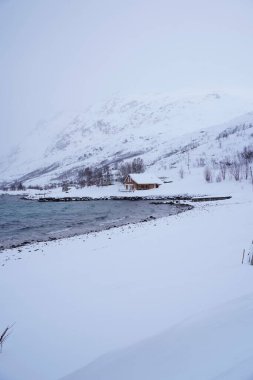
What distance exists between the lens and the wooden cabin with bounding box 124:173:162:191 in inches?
3743

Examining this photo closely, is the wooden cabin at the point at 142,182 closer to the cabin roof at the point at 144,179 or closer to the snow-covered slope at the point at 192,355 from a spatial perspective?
the cabin roof at the point at 144,179

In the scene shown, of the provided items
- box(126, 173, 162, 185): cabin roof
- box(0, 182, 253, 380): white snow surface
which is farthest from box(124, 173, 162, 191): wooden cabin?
box(0, 182, 253, 380): white snow surface

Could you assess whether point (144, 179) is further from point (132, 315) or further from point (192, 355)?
point (192, 355)

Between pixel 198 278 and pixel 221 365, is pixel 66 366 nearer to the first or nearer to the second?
pixel 221 365

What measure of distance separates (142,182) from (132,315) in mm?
86721

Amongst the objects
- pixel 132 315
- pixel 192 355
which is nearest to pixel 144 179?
pixel 132 315

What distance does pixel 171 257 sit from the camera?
47.2 feet

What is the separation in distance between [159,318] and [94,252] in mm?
9802

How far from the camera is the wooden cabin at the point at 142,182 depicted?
3743 inches

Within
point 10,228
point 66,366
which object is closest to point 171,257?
point 66,366

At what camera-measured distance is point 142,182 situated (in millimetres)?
94688

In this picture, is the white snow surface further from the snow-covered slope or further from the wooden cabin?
the wooden cabin

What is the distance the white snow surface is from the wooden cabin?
79.1 m

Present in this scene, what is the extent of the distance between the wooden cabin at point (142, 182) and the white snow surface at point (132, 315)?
79.1 m
